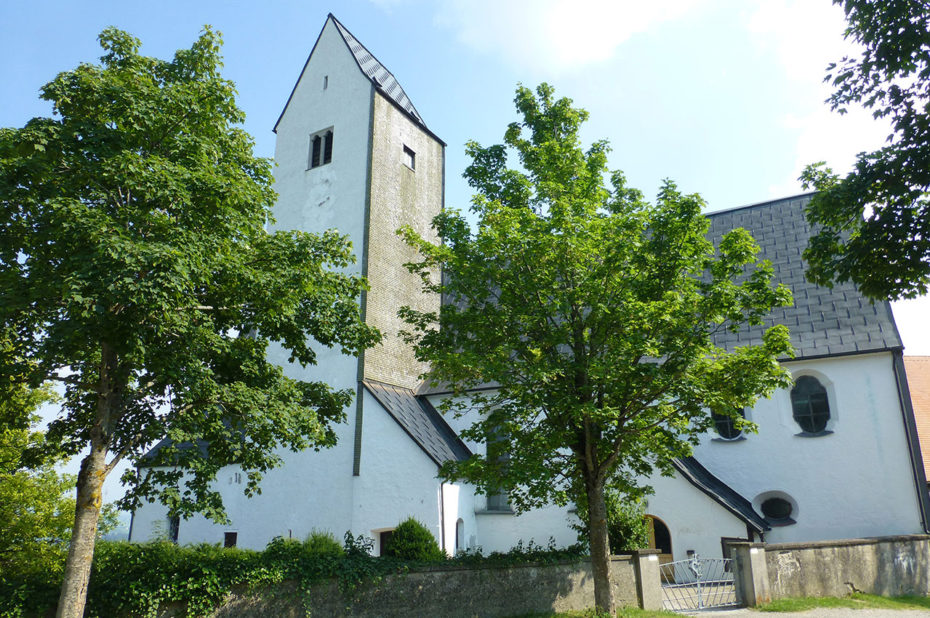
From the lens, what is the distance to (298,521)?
785 inches

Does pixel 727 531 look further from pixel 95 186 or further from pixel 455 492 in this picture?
pixel 95 186

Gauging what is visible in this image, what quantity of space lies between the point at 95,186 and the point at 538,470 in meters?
7.60

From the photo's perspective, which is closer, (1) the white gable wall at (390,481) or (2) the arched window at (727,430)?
(1) the white gable wall at (390,481)

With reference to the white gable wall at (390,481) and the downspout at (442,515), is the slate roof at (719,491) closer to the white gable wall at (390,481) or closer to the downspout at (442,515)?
the downspout at (442,515)

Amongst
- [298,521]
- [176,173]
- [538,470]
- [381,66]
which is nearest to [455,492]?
[298,521]

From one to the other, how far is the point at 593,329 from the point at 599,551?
3785 mm

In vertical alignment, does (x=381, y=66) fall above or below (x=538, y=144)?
above

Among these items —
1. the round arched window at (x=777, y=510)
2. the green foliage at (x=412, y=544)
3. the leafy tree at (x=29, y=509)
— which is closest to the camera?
the leafy tree at (x=29, y=509)

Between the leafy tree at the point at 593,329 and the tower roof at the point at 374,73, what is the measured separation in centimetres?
1494

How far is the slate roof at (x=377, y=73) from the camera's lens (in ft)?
84.0

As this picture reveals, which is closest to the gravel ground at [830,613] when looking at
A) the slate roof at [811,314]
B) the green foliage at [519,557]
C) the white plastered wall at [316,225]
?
the green foliage at [519,557]

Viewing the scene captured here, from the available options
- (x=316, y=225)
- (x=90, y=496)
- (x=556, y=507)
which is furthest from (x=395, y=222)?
(x=90, y=496)

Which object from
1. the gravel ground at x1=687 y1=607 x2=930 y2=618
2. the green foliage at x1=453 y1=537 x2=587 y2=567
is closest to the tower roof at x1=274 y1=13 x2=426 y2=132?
the green foliage at x1=453 y1=537 x2=587 y2=567

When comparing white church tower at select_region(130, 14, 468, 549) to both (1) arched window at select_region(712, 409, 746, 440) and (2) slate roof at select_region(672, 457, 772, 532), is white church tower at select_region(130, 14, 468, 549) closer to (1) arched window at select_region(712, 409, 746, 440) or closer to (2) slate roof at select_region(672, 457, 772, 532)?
(2) slate roof at select_region(672, 457, 772, 532)
